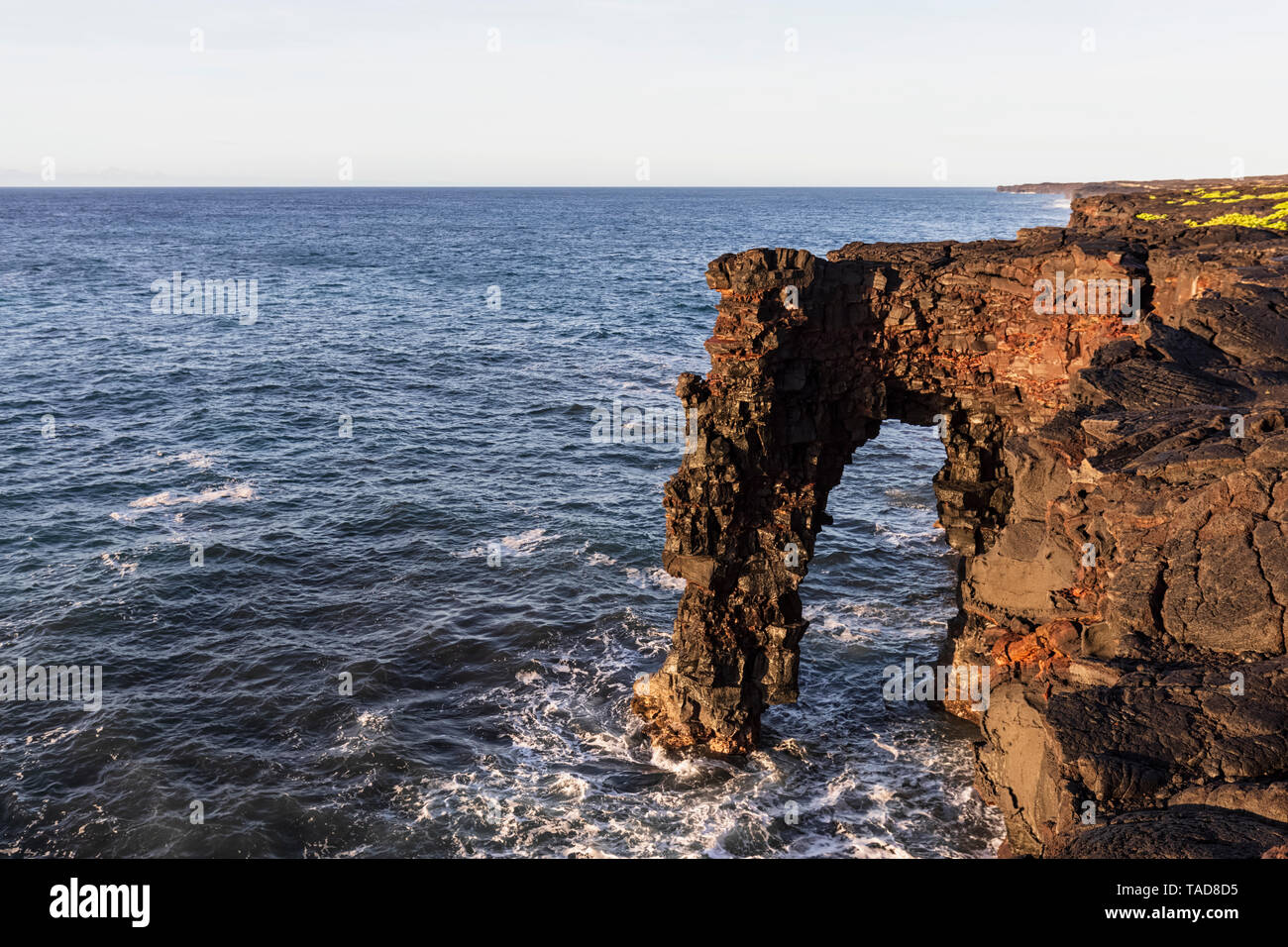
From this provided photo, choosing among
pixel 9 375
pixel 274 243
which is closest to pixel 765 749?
pixel 9 375

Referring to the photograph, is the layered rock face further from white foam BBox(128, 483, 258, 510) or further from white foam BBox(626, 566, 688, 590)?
white foam BBox(128, 483, 258, 510)

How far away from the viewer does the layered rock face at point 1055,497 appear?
14219 millimetres

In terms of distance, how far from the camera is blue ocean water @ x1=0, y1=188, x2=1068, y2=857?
2811 centimetres

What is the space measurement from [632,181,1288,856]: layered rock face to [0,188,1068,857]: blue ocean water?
382 centimetres

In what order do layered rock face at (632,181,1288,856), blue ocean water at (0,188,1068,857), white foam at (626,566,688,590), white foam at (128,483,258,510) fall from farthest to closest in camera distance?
white foam at (128,483,258,510), white foam at (626,566,688,590), blue ocean water at (0,188,1068,857), layered rock face at (632,181,1288,856)

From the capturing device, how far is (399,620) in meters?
39.5

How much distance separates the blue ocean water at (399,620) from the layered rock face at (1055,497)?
382 cm

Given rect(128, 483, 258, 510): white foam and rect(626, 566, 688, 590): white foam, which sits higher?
rect(128, 483, 258, 510): white foam

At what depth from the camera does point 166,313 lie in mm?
98000

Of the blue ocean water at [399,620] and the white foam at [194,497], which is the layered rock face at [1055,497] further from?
the white foam at [194,497]

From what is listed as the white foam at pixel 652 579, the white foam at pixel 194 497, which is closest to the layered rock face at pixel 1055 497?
the white foam at pixel 652 579

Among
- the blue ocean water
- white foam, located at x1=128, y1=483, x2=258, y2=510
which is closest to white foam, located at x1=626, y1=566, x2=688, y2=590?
the blue ocean water

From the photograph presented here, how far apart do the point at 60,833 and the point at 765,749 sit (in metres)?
21.9
